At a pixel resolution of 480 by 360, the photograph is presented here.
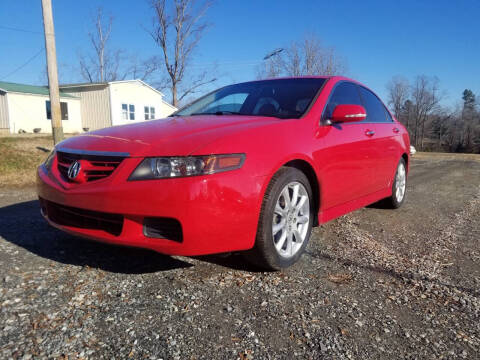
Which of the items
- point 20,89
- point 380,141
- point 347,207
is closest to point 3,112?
point 20,89

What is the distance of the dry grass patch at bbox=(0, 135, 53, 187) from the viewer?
7.36 metres

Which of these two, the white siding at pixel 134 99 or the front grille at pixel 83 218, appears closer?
the front grille at pixel 83 218

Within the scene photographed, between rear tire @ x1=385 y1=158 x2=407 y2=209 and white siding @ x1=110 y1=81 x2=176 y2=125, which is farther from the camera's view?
white siding @ x1=110 y1=81 x2=176 y2=125

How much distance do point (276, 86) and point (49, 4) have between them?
851 centimetres

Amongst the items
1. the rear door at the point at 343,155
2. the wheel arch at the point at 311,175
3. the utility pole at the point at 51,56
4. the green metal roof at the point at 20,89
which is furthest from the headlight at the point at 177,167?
the green metal roof at the point at 20,89

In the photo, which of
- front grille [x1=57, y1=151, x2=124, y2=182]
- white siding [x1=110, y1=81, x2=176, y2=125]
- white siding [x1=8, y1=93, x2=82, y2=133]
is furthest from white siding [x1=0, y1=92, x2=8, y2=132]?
front grille [x1=57, y1=151, x2=124, y2=182]

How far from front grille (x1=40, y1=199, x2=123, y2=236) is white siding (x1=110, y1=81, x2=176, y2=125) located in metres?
23.2

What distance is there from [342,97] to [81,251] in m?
2.88

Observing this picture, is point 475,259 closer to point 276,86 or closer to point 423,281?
point 423,281

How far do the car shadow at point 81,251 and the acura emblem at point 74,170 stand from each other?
1.90 ft

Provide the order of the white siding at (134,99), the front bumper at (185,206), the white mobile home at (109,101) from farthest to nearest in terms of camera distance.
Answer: the white siding at (134,99)
the white mobile home at (109,101)
the front bumper at (185,206)

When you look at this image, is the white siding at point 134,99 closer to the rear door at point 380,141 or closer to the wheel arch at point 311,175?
the rear door at point 380,141

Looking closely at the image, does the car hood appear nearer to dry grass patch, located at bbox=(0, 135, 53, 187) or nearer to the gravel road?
the gravel road

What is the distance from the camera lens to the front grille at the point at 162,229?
2.20 m
